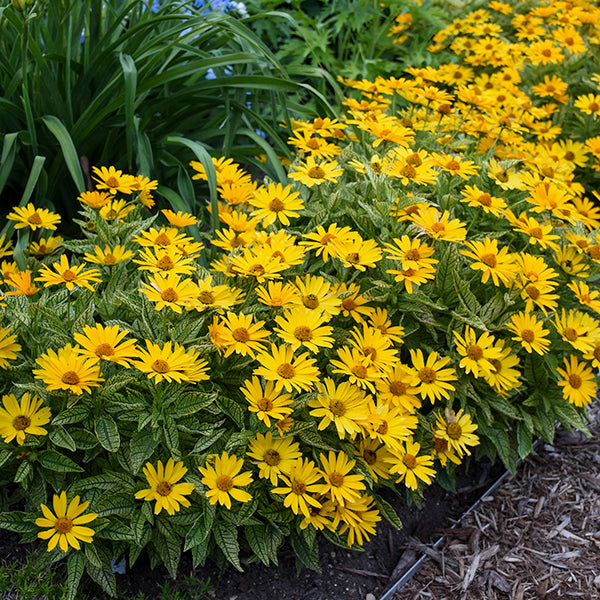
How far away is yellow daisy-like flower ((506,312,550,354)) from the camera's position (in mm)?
1928

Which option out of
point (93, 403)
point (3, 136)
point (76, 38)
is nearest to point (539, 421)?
point (93, 403)

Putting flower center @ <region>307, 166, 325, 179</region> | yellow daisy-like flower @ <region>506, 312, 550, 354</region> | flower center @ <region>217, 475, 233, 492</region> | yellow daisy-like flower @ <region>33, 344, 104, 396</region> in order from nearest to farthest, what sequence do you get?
yellow daisy-like flower @ <region>33, 344, 104, 396</region>
flower center @ <region>217, 475, 233, 492</region>
yellow daisy-like flower @ <region>506, 312, 550, 354</region>
flower center @ <region>307, 166, 325, 179</region>

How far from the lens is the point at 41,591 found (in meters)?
1.67

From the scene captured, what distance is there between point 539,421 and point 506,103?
157 centimetres

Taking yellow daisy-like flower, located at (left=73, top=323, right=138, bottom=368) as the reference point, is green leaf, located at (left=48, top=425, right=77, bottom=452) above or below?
below

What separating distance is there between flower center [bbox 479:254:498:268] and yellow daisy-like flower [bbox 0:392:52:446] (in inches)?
49.5

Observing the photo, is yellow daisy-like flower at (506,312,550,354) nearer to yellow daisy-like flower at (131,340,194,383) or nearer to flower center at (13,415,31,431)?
yellow daisy-like flower at (131,340,194,383)

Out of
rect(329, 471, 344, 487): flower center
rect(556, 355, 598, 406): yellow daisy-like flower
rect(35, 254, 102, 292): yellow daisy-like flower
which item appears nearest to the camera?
rect(329, 471, 344, 487): flower center

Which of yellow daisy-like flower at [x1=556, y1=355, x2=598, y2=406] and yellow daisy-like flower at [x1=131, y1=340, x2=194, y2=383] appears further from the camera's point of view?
yellow daisy-like flower at [x1=556, y1=355, x2=598, y2=406]

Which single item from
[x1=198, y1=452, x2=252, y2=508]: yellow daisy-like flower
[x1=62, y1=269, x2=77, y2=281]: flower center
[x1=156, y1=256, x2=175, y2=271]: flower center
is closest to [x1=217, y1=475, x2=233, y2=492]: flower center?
[x1=198, y1=452, x2=252, y2=508]: yellow daisy-like flower

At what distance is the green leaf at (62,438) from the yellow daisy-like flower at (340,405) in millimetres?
589

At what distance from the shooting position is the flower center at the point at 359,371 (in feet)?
5.68

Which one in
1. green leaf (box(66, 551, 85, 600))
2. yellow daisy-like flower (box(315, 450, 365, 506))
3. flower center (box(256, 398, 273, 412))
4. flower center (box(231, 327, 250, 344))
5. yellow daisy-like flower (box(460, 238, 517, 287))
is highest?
yellow daisy-like flower (box(460, 238, 517, 287))

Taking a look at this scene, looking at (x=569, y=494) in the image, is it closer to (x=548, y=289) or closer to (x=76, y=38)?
(x=548, y=289)
